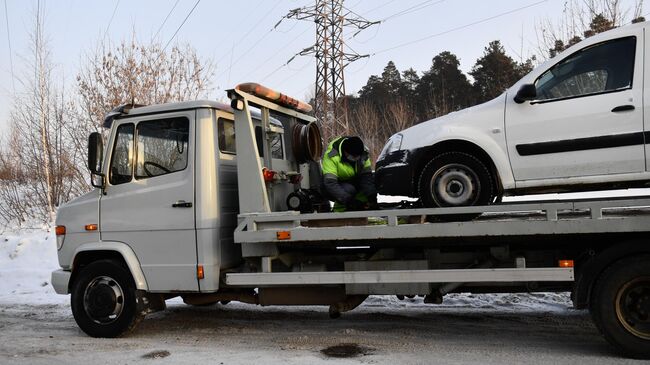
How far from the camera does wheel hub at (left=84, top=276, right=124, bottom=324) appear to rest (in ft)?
18.5

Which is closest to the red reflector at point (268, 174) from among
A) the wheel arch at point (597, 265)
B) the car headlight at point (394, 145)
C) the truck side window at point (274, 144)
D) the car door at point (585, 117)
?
the truck side window at point (274, 144)

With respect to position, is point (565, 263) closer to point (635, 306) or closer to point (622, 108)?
point (635, 306)

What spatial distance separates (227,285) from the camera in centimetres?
544

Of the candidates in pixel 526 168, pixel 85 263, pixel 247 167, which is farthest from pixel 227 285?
pixel 526 168

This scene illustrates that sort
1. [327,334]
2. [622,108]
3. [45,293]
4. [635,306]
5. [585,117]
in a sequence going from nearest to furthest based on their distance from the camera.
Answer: [635,306], [622,108], [585,117], [327,334], [45,293]

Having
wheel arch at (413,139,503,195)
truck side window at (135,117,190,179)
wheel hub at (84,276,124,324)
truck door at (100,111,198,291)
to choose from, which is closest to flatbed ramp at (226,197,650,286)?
wheel arch at (413,139,503,195)

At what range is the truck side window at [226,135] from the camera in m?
5.67

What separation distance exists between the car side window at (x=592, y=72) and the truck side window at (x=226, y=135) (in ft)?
10.4

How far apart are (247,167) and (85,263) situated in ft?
7.30

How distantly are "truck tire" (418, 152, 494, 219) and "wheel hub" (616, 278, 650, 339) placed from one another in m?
1.35

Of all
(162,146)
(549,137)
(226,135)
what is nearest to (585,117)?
(549,137)

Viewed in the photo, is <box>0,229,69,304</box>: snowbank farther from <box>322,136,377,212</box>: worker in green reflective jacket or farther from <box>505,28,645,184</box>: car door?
<box>505,28,645,184</box>: car door

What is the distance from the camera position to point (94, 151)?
17.7ft

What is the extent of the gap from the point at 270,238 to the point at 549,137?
107 inches
